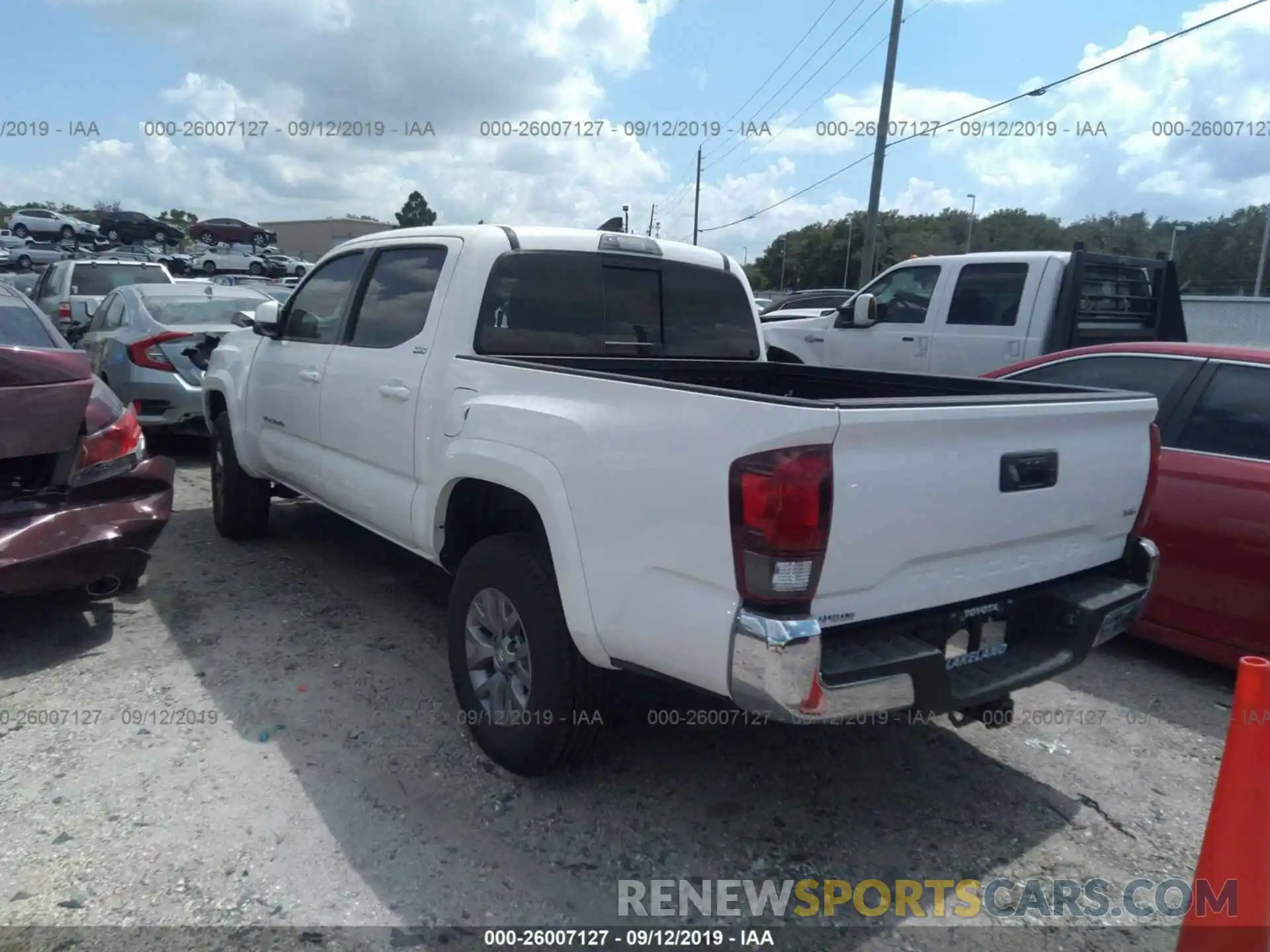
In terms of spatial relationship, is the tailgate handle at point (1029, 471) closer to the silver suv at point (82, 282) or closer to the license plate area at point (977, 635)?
the license plate area at point (977, 635)

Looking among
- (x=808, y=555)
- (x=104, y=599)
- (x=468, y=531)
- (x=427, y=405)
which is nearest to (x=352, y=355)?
(x=427, y=405)

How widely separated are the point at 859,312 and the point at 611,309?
4.20 meters

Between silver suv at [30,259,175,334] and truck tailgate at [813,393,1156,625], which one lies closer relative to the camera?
truck tailgate at [813,393,1156,625]

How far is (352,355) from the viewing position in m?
4.55

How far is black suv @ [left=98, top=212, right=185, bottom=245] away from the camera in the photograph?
132ft

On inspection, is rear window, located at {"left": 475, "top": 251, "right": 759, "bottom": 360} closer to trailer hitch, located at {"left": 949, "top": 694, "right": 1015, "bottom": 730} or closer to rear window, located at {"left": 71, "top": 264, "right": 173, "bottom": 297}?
trailer hitch, located at {"left": 949, "top": 694, "right": 1015, "bottom": 730}

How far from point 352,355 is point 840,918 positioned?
327 cm

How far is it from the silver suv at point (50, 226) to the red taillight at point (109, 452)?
44.7 m

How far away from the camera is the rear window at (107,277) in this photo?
12.4 metres

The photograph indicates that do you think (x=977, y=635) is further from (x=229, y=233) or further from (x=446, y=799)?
(x=229, y=233)

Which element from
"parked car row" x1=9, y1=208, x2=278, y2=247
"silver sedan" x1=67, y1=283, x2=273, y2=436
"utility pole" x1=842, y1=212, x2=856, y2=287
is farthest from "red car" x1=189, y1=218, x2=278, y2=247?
"silver sedan" x1=67, y1=283, x2=273, y2=436

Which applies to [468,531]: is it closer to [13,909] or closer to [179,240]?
[13,909]

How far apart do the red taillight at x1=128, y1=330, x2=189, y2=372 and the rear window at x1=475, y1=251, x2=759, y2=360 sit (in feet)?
18.0

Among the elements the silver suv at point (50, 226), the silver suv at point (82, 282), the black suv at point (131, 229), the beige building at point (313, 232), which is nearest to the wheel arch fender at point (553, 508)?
the silver suv at point (82, 282)
